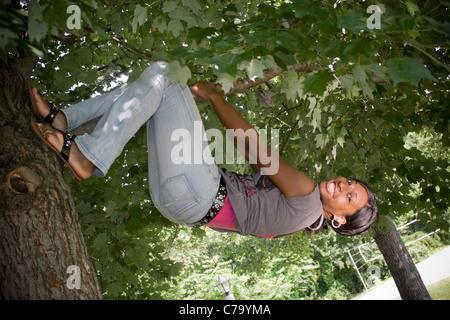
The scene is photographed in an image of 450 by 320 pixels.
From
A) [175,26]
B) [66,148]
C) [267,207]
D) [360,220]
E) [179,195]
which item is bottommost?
[360,220]

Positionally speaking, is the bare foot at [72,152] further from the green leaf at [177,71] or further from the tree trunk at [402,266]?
the tree trunk at [402,266]

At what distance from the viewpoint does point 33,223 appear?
197 centimetres

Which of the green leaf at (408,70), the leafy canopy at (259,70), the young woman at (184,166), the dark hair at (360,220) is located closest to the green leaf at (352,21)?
the leafy canopy at (259,70)

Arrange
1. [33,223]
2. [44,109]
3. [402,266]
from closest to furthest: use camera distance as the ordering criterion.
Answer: [33,223] → [44,109] → [402,266]

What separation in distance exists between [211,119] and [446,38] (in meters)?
1.91

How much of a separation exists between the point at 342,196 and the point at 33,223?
1.85 m

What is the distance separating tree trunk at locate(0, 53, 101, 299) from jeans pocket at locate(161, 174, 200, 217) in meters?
0.52

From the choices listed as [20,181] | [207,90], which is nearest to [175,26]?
[207,90]

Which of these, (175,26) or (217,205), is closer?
(217,205)

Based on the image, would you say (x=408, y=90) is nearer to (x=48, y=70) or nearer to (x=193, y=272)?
(x=48, y=70)

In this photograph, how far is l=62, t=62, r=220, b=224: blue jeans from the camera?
2297mm

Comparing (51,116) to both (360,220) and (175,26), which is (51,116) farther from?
(360,220)

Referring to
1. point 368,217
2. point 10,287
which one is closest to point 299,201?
point 368,217

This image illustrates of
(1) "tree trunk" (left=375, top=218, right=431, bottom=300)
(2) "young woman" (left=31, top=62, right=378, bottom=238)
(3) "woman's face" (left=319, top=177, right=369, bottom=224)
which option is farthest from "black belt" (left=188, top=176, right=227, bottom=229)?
(1) "tree trunk" (left=375, top=218, right=431, bottom=300)
